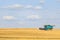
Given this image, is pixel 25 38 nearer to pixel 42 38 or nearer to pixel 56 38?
pixel 42 38

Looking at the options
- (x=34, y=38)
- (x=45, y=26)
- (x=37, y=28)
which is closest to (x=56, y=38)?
(x=34, y=38)

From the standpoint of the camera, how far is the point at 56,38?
12.5 m

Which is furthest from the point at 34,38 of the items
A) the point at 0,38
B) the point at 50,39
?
the point at 0,38

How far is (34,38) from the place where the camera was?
12.5 metres

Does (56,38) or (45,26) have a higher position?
(45,26)

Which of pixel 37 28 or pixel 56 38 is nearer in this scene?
pixel 56 38

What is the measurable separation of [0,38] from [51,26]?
6226 millimetres

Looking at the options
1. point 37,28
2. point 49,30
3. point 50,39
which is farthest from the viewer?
point 37,28

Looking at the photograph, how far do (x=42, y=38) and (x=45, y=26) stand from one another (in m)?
4.71

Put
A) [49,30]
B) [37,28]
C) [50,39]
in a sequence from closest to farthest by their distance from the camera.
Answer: [50,39] < [49,30] < [37,28]

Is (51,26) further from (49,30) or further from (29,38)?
(29,38)

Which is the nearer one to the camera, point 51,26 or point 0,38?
point 0,38

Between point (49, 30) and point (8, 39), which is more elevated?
point (49, 30)

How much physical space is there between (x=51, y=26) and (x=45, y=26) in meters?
0.63
